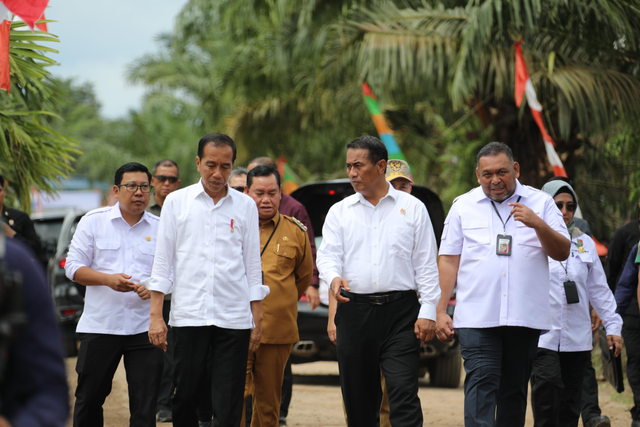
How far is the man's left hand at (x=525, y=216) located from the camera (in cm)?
455

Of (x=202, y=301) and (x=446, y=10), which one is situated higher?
(x=446, y=10)

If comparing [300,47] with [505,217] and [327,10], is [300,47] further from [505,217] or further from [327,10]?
[505,217]

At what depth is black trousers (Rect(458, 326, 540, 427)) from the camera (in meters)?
4.71

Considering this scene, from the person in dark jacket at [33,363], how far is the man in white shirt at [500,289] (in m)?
3.19

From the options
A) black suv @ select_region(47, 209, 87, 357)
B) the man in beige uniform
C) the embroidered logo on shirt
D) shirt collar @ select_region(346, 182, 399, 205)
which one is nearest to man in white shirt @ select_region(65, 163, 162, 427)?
the man in beige uniform

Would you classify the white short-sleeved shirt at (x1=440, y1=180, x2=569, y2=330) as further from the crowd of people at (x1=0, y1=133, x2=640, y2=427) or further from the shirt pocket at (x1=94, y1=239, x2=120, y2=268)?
the shirt pocket at (x1=94, y1=239, x2=120, y2=268)

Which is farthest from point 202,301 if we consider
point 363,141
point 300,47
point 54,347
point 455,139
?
point 455,139

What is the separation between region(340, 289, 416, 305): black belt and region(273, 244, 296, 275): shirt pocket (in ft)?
2.82

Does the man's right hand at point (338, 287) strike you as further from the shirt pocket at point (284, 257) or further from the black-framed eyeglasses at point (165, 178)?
the black-framed eyeglasses at point (165, 178)

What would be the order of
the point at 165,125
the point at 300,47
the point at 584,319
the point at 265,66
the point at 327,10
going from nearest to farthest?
1. the point at 584,319
2. the point at 327,10
3. the point at 300,47
4. the point at 265,66
5. the point at 165,125

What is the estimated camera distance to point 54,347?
204 cm

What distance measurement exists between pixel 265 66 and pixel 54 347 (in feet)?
49.8

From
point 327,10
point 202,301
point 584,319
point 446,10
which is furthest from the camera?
point 327,10

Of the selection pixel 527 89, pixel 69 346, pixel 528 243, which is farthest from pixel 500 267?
pixel 69 346
